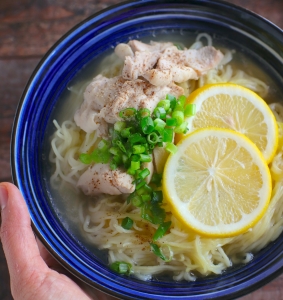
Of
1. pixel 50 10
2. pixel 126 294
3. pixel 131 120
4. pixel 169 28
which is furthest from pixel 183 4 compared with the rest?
pixel 126 294

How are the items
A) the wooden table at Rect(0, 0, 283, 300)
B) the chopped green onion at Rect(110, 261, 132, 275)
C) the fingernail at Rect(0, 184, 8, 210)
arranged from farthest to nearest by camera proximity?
the wooden table at Rect(0, 0, 283, 300) < the chopped green onion at Rect(110, 261, 132, 275) < the fingernail at Rect(0, 184, 8, 210)

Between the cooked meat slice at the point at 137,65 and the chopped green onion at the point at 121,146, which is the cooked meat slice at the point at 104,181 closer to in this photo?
the chopped green onion at the point at 121,146

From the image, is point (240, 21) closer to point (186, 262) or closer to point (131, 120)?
point (131, 120)

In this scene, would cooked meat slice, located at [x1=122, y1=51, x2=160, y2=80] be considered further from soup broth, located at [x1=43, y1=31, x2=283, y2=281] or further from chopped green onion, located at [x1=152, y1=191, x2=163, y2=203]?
chopped green onion, located at [x1=152, y1=191, x2=163, y2=203]

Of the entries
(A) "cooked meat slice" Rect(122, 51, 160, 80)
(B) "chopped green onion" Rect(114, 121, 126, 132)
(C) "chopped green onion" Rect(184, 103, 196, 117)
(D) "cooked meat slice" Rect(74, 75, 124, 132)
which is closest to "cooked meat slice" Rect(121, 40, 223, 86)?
(A) "cooked meat slice" Rect(122, 51, 160, 80)

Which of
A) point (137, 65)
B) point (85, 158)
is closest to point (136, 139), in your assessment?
point (85, 158)

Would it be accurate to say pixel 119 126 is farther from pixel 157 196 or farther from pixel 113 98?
pixel 157 196

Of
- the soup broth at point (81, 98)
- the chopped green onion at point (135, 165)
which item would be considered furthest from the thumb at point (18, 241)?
the chopped green onion at point (135, 165)

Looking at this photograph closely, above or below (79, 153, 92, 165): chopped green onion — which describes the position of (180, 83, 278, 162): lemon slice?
above
